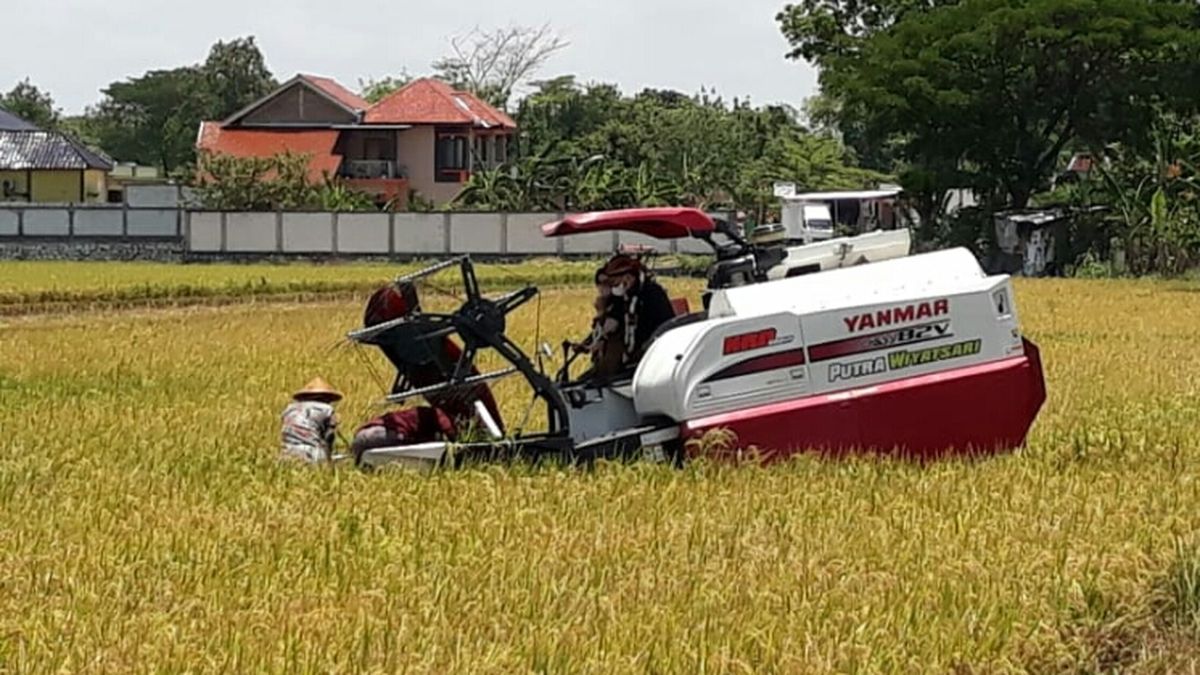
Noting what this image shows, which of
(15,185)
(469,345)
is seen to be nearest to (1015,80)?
(469,345)

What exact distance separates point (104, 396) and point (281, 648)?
354 inches

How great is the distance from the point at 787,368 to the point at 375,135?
5297 centimetres

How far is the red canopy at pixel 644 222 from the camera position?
902 centimetres

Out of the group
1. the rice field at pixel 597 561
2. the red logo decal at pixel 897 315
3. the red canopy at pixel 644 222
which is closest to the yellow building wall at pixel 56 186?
the rice field at pixel 597 561

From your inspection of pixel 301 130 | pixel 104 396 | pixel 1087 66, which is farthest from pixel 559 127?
pixel 104 396

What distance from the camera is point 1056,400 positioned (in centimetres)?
1291

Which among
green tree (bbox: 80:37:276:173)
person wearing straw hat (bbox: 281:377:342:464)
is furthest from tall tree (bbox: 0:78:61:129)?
person wearing straw hat (bbox: 281:377:342:464)

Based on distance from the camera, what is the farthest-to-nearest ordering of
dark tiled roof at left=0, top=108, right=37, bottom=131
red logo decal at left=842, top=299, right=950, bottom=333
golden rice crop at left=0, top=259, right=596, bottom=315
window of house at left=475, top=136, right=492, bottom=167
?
dark tiled roof at left=0, top=108, right=37, bottom=131 → window of house at left=475, top=136, right=492, bottom=167 → golden rice crop at left=0, top=259, right=596, bottom=315 → red logo decal at left=842, top=299, right=950, bottom=333

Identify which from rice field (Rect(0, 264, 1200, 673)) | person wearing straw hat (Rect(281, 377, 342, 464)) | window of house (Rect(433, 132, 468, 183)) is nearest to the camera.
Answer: rice field (Rect(0, 264, 1200, 673))

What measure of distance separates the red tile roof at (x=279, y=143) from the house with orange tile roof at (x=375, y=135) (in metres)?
0.03

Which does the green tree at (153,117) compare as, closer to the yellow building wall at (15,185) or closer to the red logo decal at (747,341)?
the yellow building wall at (15,185)

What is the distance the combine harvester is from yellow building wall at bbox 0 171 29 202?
57.1 meters

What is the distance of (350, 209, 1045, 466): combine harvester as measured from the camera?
8.65m

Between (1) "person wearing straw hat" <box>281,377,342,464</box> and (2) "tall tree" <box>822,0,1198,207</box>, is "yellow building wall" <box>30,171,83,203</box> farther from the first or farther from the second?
(1) "person wearing straw hat" <box>281,377,342,464</box>
